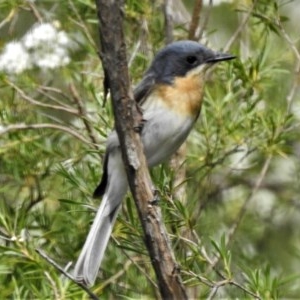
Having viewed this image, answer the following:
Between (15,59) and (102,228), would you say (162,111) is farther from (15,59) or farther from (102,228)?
(15,59)

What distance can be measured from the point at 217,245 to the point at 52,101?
1507 millimetres

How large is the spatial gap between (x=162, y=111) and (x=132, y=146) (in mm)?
986

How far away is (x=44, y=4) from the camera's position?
16.9 ft

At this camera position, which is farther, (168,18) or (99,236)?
(168,18)

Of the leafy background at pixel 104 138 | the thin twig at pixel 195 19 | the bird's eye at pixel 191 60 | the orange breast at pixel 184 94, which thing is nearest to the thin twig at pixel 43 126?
the leafy background at pixel 104 138

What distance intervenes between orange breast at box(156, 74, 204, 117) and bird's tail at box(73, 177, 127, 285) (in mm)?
320

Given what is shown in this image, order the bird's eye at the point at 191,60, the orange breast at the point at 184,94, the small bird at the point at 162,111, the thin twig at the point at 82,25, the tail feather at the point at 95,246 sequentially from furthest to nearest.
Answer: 1. the thin twig at the point at 82,25
2. the bird's eye at the point at 191,60
3. the orange breast at the point at 184,94
4. the small bird at the point at 162,111
5. the tail feather at the point at 95,246

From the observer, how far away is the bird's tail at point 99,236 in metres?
3.95

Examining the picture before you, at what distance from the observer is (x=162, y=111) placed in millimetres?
4316

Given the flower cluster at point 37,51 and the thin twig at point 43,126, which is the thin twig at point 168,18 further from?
the thin twig at point 43,126

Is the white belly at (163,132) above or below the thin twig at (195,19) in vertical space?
below

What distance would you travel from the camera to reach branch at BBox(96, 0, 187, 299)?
3.13m

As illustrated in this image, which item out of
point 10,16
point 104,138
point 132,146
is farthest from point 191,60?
point 132,146

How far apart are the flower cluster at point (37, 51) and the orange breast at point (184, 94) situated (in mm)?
453
